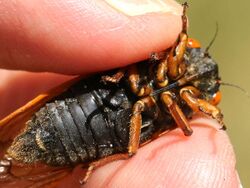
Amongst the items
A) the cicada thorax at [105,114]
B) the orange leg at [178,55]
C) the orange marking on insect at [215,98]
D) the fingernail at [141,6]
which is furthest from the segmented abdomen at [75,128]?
the orange marking on insect at [215,98]

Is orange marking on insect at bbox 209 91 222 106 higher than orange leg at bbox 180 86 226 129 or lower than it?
lower

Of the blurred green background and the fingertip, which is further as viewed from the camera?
the blurred green background

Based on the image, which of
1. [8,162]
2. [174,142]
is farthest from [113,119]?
[8,162]

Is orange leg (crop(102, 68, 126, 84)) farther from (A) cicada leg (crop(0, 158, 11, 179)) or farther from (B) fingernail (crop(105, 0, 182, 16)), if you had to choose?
(A) cicada leg (crop(0, 158, 11, 179))

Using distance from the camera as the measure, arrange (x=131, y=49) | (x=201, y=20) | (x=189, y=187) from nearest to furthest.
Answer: (x=189, y=187), (x=131, y=49), (x=201, y=20)

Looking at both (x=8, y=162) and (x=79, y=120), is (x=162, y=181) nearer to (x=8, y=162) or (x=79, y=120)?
(x=79, y=120)

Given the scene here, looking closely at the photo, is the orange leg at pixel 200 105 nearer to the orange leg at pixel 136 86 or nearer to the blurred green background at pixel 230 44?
the orange leg at pixel 136 86

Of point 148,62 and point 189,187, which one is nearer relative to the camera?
point 189,187

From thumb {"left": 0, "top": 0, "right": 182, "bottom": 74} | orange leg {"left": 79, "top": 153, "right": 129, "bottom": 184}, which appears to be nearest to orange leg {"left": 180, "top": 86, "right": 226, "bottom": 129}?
thumb {"left": 0, "top": 0, "right": 182, "bottom": 74}
